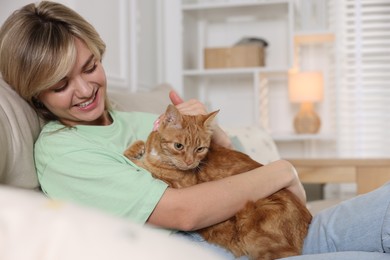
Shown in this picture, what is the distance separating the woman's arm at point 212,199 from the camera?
1.26 meters

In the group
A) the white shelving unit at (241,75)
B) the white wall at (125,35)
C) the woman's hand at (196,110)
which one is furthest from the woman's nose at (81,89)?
the white shelving unit at (241,75)

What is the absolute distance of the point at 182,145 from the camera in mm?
1470

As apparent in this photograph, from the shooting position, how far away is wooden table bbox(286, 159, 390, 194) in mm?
2537

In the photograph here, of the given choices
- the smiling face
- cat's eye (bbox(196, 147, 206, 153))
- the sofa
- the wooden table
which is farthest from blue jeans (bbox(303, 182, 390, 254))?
the wooden table

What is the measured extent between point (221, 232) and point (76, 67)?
588 mm

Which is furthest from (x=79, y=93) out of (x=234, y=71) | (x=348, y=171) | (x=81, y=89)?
(x=234, y=71)

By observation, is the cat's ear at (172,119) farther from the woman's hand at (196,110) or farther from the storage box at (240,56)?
the storage box at (240,56)

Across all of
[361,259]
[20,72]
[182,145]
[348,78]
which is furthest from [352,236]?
[348,78]

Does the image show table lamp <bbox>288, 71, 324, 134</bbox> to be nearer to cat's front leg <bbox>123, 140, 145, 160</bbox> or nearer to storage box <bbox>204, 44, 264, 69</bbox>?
storage box <bbox>204, 44, 264, 69</bbox>

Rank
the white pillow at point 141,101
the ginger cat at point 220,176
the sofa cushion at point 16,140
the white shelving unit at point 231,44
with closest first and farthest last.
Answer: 1. the sofa cushion at point 16,140
2. the ginger cat at point 220,176
3. the white pillow at point 141,101
4. the white shelving unit at point 231,44

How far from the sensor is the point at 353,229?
131 cm

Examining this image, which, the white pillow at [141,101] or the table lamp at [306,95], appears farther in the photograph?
the table lamp at [306,95]

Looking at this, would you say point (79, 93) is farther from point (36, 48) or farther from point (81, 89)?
point (36, 48)

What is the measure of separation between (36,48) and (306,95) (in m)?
2.35
